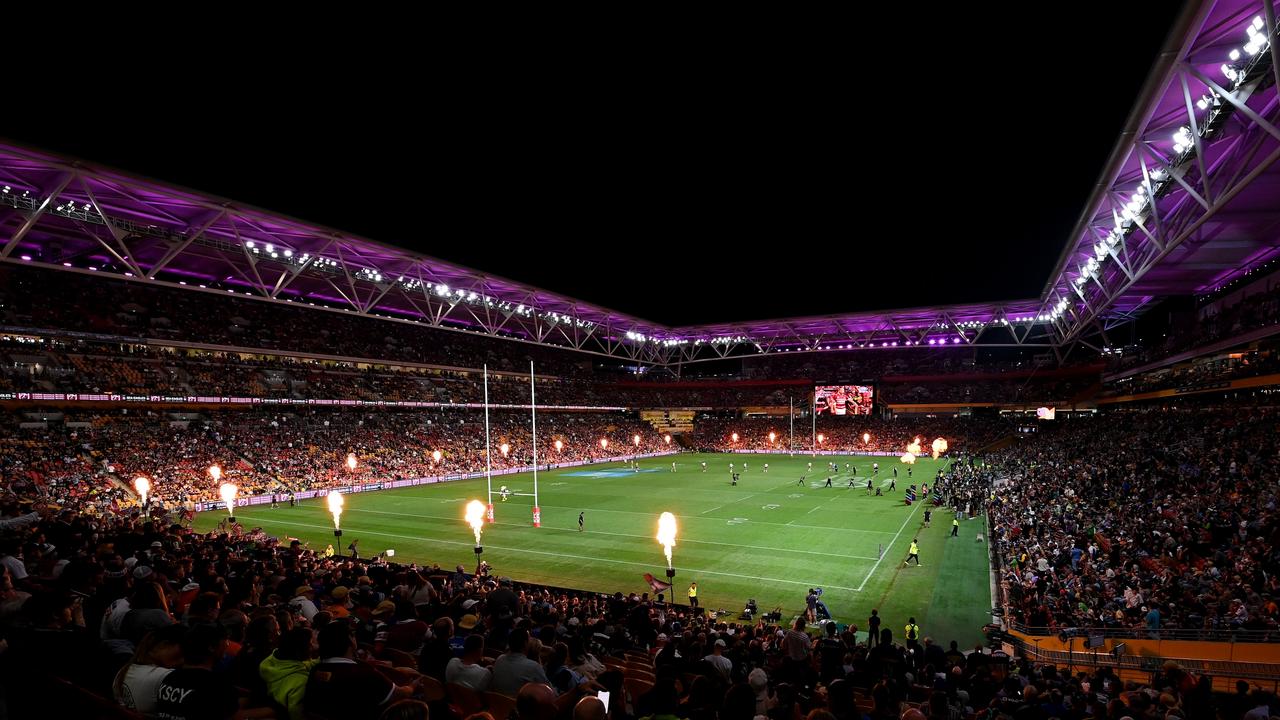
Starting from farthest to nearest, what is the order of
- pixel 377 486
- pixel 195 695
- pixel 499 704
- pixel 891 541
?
pixel 377 486
pixel 891 541
pixel 499 704
pixel 195 695

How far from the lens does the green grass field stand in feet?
66.8

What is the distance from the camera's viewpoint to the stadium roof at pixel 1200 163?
40.8 ft

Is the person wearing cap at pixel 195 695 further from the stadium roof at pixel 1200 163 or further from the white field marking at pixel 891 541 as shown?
the white field marking at pixel 891 541

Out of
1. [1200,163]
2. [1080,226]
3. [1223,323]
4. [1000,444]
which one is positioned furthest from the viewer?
[1000,444]

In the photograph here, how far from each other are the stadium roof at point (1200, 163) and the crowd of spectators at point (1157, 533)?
6813 mm

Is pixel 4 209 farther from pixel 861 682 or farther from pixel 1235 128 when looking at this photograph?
pixel 1235 128

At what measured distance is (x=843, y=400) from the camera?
80750 millimetres

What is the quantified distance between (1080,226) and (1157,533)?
13.3 metres

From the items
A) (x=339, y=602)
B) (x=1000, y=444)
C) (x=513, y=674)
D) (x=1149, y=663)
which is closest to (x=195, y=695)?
(x=513, y=674)

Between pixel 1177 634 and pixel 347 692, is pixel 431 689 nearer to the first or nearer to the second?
pixel 347 692

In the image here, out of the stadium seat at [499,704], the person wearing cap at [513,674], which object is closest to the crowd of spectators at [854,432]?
the person wearing cap at [513,674]

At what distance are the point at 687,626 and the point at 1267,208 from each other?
64.0ft

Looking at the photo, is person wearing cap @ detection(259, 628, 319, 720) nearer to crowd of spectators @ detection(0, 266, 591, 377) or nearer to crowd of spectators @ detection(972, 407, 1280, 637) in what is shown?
crowd of spectators @ detection(972, 407, 1280, 637)

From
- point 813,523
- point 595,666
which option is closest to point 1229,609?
point 595,666
